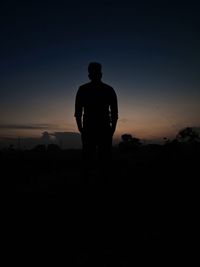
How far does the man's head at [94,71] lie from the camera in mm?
6219

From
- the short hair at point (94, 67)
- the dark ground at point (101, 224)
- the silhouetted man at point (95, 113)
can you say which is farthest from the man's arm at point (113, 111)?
the dark ground at point (101, 224)

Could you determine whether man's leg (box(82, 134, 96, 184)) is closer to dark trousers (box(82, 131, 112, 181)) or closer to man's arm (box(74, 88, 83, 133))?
dark trousers (box(82, 131, 112, 181))

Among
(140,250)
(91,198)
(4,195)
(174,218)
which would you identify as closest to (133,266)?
(140,250)

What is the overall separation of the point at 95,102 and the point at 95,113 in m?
0.24

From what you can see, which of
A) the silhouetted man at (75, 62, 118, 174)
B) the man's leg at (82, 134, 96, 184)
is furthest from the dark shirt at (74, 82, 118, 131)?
the man's leg at (82, 134, 96, 184)

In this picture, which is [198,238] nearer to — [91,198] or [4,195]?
[91,198]

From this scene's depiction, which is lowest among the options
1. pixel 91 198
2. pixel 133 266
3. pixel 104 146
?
pixel 133 266

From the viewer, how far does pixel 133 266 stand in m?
3.12

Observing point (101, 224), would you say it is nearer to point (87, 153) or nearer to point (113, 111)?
point (87, 153)

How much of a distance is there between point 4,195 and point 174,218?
4216mm

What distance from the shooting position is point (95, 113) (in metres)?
6.30

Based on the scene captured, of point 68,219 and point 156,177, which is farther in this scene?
point 156,177

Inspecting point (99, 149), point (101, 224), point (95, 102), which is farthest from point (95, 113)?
point (101, 224)

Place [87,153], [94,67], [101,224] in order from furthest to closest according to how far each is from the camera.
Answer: [87,153] < [94,67] < [101,224]
